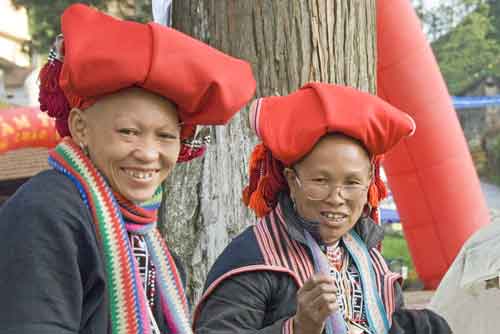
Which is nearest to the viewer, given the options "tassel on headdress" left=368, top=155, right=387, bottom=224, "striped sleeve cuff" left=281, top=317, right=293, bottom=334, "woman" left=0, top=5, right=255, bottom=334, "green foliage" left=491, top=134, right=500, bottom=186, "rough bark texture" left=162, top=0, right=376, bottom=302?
"woman" left=0, top=5, right=255, bottom=334

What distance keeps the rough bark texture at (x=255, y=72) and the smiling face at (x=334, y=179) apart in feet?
3.59

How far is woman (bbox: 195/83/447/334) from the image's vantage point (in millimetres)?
2793

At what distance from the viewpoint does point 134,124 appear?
2.35m

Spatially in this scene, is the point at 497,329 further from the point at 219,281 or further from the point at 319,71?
the point at 219,281

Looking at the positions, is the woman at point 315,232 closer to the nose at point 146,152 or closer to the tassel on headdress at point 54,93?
the nose at point 146,152

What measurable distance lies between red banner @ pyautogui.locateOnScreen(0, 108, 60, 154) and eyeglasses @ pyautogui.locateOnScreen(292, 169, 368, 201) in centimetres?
971

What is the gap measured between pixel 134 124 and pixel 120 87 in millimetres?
104

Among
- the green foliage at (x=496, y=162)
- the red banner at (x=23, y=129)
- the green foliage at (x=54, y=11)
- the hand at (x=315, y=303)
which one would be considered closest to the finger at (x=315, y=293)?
the hand at (x=315, y=303)

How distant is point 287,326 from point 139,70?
0.86 meters

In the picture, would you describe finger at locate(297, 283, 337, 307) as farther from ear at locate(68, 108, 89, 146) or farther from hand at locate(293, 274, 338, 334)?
ear at locate(68, 108, 89, 146)

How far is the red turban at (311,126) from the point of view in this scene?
9.33 feet

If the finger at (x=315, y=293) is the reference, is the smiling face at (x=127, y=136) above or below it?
above

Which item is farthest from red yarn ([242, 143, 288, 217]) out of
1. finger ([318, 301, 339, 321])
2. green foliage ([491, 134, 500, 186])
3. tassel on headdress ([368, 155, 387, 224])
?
green foliage ([491, 134, 500, 186])

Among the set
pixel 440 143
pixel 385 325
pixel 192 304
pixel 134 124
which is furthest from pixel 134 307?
pixel 440 143
